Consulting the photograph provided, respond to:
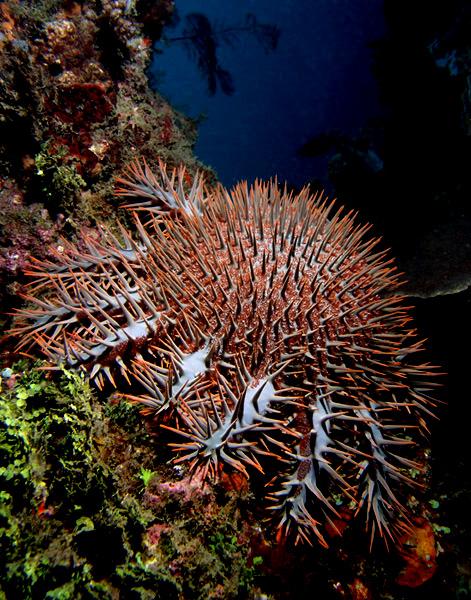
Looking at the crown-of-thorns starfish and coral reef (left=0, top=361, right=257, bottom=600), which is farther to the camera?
the crown-of-thorns starfish

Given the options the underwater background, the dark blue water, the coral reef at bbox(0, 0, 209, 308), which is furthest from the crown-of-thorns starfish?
the dark blue water

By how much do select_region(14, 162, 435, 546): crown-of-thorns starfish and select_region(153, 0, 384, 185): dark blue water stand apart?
34466mm

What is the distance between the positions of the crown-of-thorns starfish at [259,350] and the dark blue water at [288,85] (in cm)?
3447

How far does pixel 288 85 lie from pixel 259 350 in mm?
90239

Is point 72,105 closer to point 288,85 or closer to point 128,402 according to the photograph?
point 128,402

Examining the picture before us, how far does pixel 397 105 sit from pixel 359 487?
10.5 m

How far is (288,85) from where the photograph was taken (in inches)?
3093

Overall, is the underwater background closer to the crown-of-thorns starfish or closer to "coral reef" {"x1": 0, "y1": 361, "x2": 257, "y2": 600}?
"coral reef" {"x1": 0, "y1": 361, "x2": 257, "y2": 600}

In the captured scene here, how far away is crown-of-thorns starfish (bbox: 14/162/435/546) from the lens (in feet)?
8.42

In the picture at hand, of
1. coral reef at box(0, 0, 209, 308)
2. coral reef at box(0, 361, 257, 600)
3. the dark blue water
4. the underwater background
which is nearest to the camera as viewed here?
coral reef at box(0, 361, 257, 600)

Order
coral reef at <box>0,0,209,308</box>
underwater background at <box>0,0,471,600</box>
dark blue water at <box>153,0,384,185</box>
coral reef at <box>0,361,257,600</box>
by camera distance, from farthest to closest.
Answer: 1. dark blue water at <box>153,0,384,185</box>
2. coral reef at <box>0,0,209,308</box>
3. underwater background at <box>0,0,471,600</box>
4. coral reef at <box>0,361,257,600</box>

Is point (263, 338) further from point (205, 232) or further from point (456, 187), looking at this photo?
point (456, 187)

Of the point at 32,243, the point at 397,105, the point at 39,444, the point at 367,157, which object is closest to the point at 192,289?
the point at 39,444

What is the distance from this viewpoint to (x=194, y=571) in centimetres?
255
